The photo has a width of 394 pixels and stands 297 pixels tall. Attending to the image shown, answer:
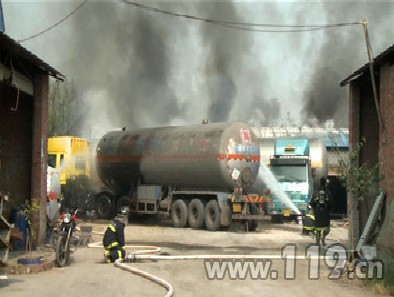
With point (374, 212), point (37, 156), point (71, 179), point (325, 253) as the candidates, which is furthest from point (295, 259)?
point (71, 179)

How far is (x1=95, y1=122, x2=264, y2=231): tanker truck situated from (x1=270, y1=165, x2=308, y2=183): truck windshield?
3986 millimetres

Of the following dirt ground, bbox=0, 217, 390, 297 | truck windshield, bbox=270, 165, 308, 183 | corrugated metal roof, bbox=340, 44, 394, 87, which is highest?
corrugated metal roof, bbox=340, 44, 394, 87

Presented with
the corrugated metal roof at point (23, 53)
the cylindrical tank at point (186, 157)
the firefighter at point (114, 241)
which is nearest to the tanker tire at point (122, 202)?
the cylindrical tank at point (186, 157)

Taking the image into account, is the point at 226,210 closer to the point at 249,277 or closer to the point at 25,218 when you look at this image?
the point at 25,218

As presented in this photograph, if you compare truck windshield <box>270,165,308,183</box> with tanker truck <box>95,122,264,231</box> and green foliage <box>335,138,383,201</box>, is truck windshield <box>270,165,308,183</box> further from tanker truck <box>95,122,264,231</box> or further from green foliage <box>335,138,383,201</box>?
green foliage <box>335,138,383,201</box>

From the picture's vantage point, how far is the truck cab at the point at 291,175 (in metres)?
24.8

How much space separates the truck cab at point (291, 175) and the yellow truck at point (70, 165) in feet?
25.7

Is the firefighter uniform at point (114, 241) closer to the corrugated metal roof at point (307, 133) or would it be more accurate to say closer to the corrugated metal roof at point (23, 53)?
the corrugated metal roof at point (23, 53)

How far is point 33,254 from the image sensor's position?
43.2 feet

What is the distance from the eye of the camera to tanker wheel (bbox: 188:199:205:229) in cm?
2189

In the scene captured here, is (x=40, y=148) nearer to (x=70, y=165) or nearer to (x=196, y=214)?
(x=196, y=214)

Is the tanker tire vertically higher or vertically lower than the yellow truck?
lower

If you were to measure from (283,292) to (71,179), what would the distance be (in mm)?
17042

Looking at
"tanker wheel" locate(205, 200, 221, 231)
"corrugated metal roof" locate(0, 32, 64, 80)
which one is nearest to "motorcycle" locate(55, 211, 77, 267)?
"corrugated metal roof" locate(0, 32, 64, 80)
